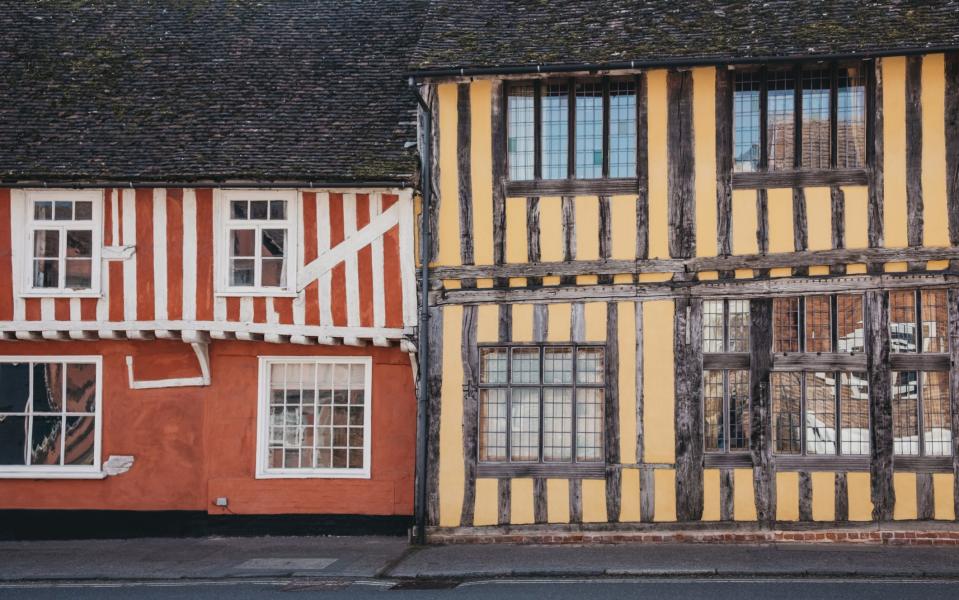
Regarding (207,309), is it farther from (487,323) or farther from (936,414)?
(936,414)

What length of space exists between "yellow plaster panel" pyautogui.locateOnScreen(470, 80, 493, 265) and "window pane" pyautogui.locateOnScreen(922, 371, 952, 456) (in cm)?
560

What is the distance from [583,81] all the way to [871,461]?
19.3ft

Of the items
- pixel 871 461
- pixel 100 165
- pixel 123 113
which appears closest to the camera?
pixel 871 461

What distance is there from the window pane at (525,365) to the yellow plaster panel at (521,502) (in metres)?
1.27

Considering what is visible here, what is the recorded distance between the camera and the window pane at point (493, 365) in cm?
1295

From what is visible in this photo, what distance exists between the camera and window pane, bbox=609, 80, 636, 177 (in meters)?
12.8

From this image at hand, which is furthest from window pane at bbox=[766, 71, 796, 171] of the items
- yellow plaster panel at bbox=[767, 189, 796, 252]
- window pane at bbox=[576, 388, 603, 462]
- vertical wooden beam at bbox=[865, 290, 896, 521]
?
window pane at bbox=[576, 388, 603, 462]

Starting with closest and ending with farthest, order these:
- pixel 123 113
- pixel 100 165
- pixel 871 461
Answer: pixel 871 461
pixel 100 165
pixel 123 113

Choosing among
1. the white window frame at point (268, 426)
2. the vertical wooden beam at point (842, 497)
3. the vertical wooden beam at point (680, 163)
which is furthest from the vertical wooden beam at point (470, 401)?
the vertical wooden beam at point (842, 497)

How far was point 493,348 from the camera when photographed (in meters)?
12.9

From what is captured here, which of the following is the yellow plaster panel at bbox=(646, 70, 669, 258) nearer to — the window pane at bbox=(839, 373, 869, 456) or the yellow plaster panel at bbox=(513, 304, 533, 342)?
the yellow plaster panel at bbox=(513, 304, 533, 342)

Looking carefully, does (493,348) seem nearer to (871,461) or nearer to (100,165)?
(871,461)

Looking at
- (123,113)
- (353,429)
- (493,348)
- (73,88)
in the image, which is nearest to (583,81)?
(493,348)

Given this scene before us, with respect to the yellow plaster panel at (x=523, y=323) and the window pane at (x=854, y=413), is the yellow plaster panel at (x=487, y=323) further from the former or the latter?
the window pane at (x=854, y=413)
